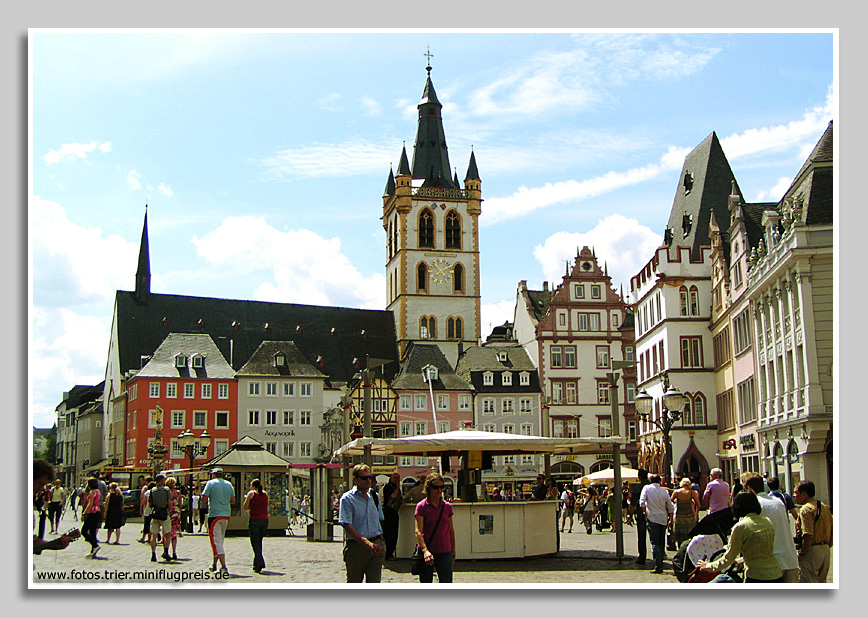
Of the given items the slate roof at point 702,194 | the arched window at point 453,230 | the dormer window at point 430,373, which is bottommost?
the dormer window at point 430,373

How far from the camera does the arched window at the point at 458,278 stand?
319 feet

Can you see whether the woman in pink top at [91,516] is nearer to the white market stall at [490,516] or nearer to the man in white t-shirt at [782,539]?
the white market stall at [490,516]

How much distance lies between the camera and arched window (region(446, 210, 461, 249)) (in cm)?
9812

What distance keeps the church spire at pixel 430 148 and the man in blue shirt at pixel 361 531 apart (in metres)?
88.4

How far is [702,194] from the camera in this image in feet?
179

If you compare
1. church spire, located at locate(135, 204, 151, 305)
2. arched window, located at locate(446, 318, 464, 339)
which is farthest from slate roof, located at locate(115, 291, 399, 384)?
arched window, located at locate(446, 318, 464, 339)

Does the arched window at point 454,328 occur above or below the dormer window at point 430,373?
above

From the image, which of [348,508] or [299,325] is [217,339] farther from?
[348,508]

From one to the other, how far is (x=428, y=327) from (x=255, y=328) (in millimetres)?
14939

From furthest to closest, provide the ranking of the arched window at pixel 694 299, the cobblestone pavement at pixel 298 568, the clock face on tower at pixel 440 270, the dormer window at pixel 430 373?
1. the clock face on tower at pixel 440 270
2. the dormer window at pixel 430 373
3. the arched window at pixel 694 299
4. the cobblestone pavement at pixel 298 568

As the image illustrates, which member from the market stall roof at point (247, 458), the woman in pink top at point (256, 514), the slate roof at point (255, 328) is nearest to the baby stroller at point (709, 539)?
the woman in pink top at point (256, 514)

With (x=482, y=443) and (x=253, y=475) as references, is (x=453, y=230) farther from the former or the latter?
(x=482, y=443)

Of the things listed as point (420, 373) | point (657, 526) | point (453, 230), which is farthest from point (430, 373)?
point (657, 526)

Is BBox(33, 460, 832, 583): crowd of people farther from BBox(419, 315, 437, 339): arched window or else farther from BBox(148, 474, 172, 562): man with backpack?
BBox(419, 315, 437, 339): arched window
